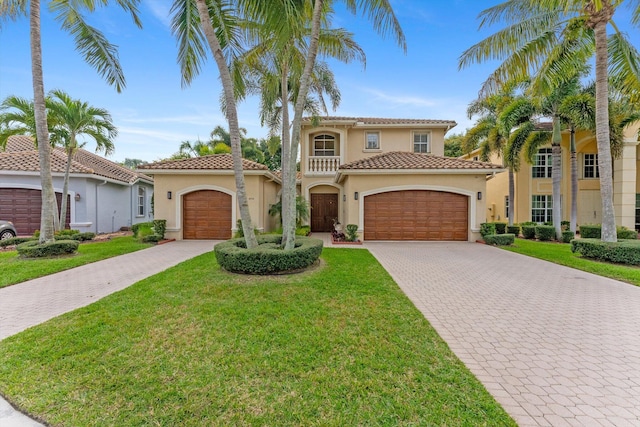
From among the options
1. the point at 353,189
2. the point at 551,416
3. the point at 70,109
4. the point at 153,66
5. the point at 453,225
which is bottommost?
the point at 551,416

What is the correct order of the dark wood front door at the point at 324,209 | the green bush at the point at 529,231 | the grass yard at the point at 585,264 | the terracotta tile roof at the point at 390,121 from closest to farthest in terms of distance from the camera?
the grass yard at the point at 585,264 → the green bush at the point at 529,231 → the terracotta tile roof at the point at 390,121 → the dark wood front door at the point at 324,209

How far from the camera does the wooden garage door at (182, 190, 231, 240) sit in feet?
47.9

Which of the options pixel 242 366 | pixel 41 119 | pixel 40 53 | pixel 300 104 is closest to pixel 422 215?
pixel 300 104

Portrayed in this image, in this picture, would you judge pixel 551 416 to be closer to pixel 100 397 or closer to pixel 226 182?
pixel 100 397

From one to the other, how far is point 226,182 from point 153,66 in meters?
6.18

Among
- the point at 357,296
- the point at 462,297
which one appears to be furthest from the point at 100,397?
the point at 462,297

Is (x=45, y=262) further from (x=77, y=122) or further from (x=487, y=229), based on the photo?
(x=487, y=229)

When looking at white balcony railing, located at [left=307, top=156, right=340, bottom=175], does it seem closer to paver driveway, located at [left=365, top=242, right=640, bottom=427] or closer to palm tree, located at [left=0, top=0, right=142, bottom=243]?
palm tree, located at [left=0, top=0, right=142, bottom=243]

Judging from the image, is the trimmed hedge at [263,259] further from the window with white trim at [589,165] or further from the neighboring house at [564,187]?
the window with white trim at [589,165]

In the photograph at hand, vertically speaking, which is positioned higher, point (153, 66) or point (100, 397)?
point (153, 66)

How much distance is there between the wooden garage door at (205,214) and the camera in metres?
14.6

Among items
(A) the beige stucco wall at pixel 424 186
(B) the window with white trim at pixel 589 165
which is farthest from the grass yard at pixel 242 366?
(B) the window with white trim at pixel 589 165

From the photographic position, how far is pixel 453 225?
46.2 feet

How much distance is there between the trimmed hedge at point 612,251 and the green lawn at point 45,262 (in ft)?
56.1
